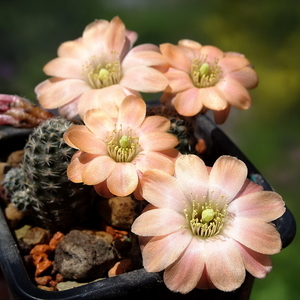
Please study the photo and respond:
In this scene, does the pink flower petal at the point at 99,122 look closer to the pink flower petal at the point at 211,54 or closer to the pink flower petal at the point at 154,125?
the pink flower petal at the point at 154,125

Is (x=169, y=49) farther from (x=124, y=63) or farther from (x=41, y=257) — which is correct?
(x=41, y=257)

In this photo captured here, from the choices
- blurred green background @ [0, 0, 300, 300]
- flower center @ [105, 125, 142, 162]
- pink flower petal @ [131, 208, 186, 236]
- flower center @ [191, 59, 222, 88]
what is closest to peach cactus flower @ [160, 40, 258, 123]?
flower center @ [191, 59, 222, 88]

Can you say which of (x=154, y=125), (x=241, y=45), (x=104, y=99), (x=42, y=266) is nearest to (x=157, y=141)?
(x=154, y=125)

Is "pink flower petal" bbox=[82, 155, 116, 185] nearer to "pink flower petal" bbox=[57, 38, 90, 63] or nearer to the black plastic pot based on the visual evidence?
the black plastic pot

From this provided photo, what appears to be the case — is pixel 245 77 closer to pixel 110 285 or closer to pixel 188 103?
pixel 188 103

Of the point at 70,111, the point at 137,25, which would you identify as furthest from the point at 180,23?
the point at 70,111

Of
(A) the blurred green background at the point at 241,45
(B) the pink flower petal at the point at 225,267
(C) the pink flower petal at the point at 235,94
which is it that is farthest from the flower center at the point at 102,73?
(A) the blurred green background at the point at 241,45
